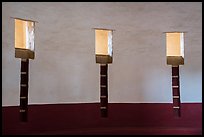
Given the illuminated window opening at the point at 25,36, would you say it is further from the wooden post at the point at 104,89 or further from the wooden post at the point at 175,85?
the wooden post at the point at 175,85

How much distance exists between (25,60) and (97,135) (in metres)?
2.82

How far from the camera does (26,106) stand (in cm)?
850

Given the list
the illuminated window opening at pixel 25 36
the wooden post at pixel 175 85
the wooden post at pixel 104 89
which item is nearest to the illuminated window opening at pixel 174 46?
the wooden post at pixel 175 85

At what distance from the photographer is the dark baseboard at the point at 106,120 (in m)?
8.51

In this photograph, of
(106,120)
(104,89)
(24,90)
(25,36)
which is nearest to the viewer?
(24,90)

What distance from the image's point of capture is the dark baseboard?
8.51 metres

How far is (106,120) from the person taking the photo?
9.85m

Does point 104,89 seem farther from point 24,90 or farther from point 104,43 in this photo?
point 24,90

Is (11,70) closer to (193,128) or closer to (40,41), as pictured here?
(40,41)

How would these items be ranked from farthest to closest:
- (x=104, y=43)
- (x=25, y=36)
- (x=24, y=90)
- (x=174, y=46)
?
(x=174, y=46), (x=104, y=43), (x=25, y=36), (x=24, y=90)

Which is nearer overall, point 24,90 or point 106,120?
point 24,90

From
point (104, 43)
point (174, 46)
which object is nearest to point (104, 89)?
point (104, 43)

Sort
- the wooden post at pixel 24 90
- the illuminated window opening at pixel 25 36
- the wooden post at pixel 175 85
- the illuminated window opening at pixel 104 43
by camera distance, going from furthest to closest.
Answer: the wooden post at pixel 175 85
the illuminated window opening at pixel 104 43
the illuminated window opening at pixel 25 36
the wooden post at pixel 24 90

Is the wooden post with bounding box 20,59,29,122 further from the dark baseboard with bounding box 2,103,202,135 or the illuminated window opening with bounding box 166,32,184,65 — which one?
the illuminated window opening with bounding box 166,32,184,65
